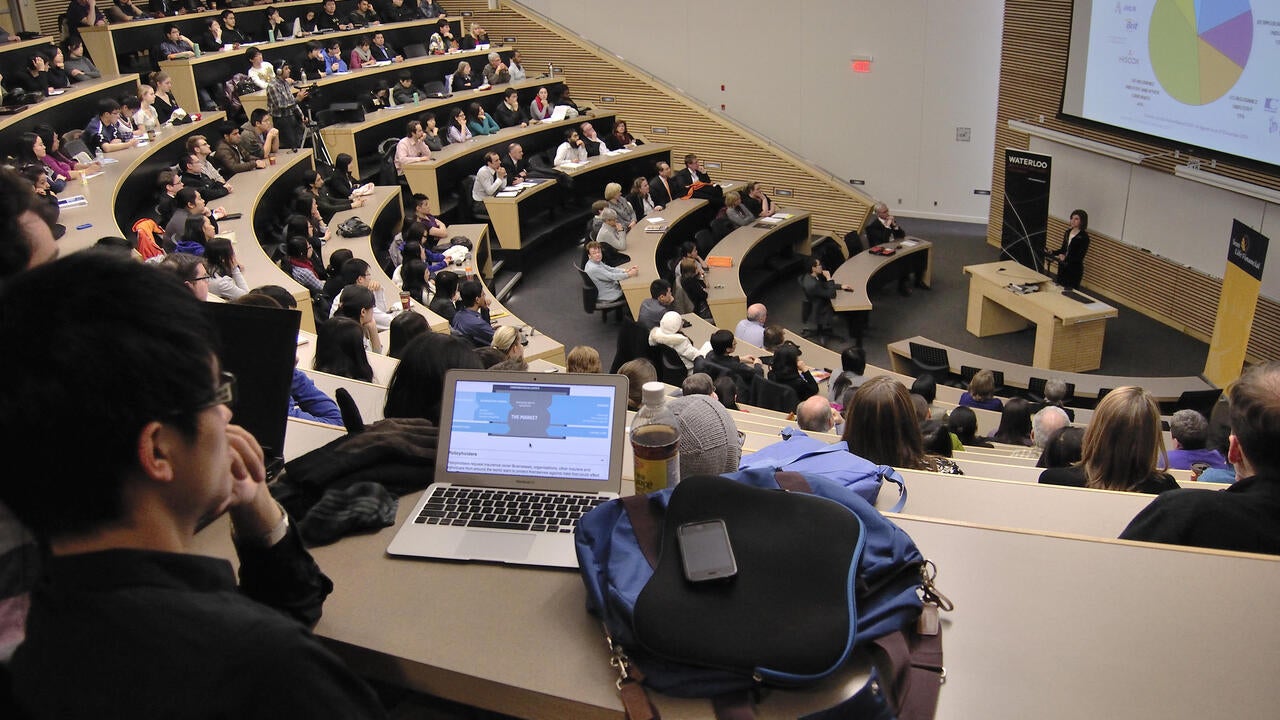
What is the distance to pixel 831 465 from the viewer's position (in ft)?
6.57

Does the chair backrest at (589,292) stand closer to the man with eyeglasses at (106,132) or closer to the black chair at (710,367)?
the black chair at (710,367)

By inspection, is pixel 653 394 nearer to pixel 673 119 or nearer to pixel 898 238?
pixel 898 238

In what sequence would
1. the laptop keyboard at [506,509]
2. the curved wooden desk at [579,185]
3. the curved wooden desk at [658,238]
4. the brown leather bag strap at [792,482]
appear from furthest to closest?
the curved wooden desk at [579,185]
the curved wooden desk at [658,238]
the laptop keyboard at [506,509]
the brown leather bag strap at [792,482]

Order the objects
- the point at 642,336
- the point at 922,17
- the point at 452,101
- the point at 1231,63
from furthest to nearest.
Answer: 1. the point at 922,17
2. the point at 452,101
3. the point at 1231,63
4. the point at 642,336

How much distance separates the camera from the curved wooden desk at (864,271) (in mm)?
9359

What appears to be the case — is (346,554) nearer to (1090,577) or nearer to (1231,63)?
(1090,577)

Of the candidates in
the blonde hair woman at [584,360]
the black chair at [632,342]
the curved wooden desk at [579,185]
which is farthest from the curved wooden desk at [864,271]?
the blonde hair woman at [584,360]

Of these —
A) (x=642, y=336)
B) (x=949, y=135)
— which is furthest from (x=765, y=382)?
(x=949, y=135)

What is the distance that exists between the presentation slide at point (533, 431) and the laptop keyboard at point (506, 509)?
0.19 feet

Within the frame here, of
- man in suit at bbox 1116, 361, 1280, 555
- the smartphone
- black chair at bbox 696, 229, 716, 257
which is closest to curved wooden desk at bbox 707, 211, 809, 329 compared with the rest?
black chair at bbox 696, 229, 716, 257

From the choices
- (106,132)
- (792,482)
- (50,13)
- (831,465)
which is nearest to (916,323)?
(106,132)

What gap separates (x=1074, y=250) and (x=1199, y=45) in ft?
7.43

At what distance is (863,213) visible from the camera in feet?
42.0

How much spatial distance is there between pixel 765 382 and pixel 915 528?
A: 495cm
